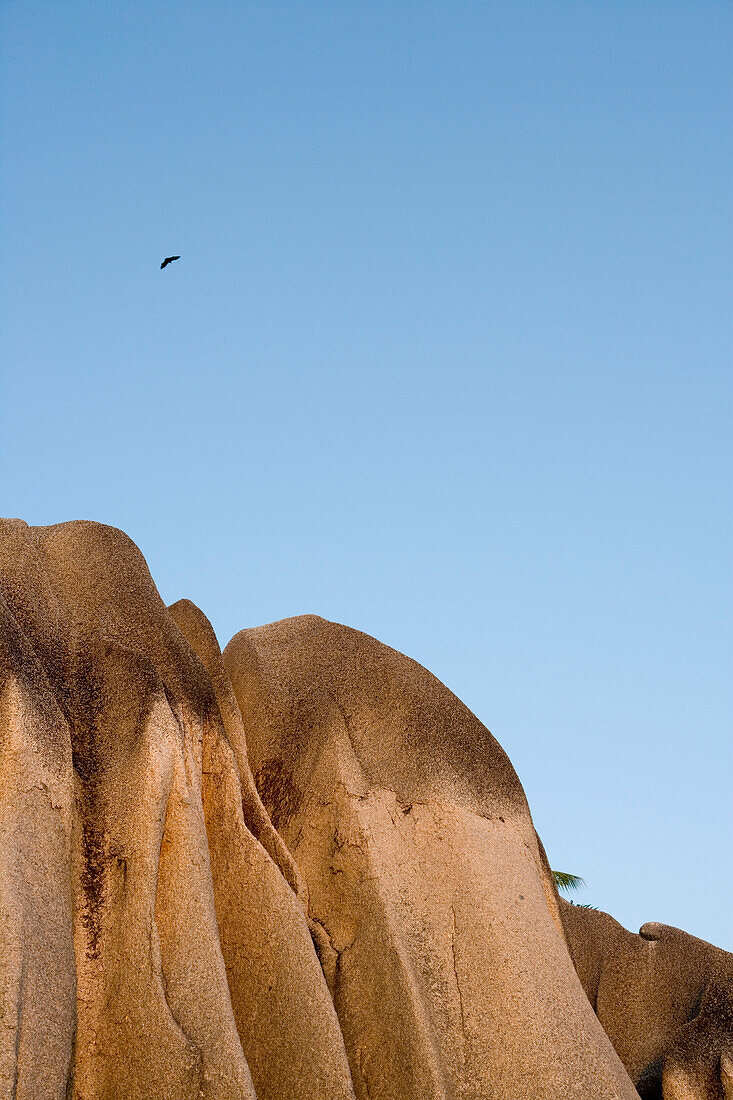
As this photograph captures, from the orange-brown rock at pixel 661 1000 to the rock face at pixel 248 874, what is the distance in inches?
8.1

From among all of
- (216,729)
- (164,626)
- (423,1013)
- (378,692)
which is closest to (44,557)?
(164,626)

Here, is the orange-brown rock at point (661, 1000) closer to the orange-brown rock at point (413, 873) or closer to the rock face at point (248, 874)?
the rock face at point (248, 874)

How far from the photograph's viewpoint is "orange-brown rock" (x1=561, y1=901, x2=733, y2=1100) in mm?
9586

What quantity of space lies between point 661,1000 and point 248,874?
437 cm

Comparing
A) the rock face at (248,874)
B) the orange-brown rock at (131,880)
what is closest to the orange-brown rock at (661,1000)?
the rock face at (248,874)

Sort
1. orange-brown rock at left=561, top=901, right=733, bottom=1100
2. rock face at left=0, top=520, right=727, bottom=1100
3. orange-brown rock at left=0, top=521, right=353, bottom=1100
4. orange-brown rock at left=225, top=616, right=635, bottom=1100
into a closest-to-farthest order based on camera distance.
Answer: orange-brown rock at left=0, top=521, right=353, bottom=1100 → rock face at left=0, top=520, right=727, bottom=1100 → orange-brown rock at left=225, top=616, right=635, bottom=1100 → orange-brown rock at left=561, top=901, right=733, bottom=1100

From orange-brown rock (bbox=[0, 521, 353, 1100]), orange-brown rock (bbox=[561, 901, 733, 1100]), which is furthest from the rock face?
orange-brown rock (bbox=[561, 901, 733, 1100])

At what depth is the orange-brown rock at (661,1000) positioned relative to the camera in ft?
31.4

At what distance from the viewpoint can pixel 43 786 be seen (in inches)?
282

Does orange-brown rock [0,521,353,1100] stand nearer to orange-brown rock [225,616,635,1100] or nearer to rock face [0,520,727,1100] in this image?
rock face [0,520,727,1100]

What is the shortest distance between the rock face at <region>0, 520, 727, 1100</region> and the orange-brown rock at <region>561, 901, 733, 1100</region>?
0.20 m

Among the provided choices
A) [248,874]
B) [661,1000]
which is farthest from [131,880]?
[661,1000]

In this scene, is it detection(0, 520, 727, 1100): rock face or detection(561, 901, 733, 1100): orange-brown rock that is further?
detection(561, 901, 733, 1100): orange-brown rock

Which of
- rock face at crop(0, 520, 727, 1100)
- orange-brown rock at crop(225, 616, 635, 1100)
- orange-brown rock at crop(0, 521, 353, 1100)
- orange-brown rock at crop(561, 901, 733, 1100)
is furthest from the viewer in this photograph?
orange-brown rock at crop(561, 901, 733, 1100)
